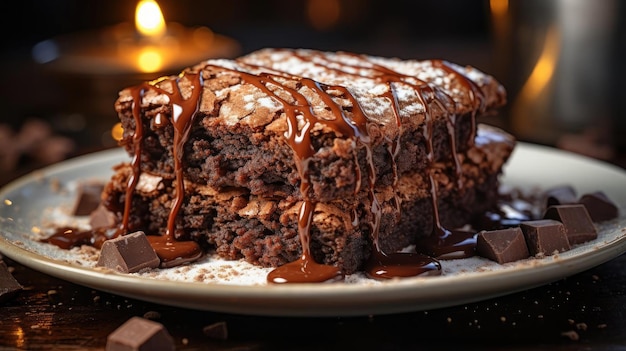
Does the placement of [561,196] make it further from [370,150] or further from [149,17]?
[149,17]

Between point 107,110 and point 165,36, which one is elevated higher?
point 165,36

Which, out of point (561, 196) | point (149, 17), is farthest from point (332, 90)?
point (149, 17)

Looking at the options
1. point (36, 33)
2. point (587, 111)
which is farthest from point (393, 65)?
point (36, 33)

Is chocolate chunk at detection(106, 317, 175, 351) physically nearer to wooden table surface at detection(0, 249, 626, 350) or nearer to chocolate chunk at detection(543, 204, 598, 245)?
wooden table surface at detection(0, 249, 626, 350)

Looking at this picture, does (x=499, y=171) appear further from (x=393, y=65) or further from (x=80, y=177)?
(x=80, y=177)

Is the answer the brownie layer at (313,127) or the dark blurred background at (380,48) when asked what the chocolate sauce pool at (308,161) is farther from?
the dark blurred background at (380,48)

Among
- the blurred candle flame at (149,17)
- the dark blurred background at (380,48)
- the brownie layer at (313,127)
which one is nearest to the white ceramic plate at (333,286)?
the brownie layer at (313,127)

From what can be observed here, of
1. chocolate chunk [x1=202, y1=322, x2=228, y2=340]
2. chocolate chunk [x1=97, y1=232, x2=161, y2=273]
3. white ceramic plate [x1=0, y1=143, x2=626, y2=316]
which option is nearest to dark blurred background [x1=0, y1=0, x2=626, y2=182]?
white ceramic plate [x1=0, y1=143, x2=626, y2=316]
